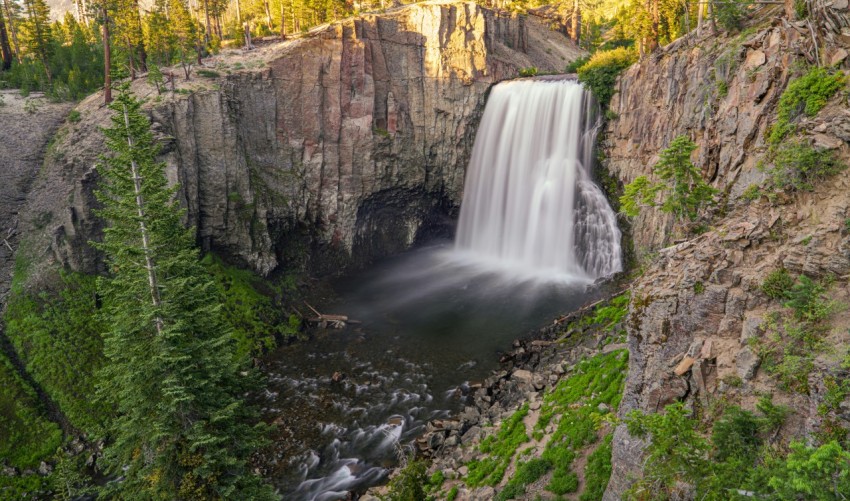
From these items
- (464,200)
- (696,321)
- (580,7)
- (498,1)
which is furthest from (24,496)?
(580,7)

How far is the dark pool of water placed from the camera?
73.2 feet

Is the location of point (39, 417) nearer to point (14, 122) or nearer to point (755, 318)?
point (14, 122)

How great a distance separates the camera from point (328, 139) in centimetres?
4316

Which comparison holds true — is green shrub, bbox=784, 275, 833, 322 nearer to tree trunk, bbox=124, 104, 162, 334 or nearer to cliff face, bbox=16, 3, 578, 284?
tree trunk, bbox=124, 104, 162, 334

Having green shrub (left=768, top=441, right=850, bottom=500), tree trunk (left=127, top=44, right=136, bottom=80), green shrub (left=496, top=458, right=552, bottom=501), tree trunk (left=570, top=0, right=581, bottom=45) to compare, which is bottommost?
green shrub (left=496, top=458, right=552, bottom=501)

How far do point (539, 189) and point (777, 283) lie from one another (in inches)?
1293

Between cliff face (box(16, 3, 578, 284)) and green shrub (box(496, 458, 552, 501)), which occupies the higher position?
cliff face (box(16, 3, 578, 284))

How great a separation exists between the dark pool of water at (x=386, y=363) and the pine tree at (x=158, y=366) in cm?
609

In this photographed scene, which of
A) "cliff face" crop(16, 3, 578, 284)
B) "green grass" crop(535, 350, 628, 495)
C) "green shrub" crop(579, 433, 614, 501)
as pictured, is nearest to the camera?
"green shrub" crop(579, 433, 614, 501)

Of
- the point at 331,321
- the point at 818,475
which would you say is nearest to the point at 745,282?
the point at 818,475

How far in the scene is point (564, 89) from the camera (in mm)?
40562

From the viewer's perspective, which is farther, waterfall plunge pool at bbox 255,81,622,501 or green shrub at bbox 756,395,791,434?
waterfall plunge pool at bbox 255,81,622,501

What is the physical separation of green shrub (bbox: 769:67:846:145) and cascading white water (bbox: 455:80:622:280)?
2316 cm

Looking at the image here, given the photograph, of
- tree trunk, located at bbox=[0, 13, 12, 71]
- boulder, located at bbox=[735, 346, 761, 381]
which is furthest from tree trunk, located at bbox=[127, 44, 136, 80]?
boulder, located at bbox=[735, 346, 761, 381]
